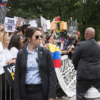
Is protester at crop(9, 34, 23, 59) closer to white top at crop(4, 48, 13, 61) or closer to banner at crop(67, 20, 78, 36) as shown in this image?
white top at crop(4, 48, 13, 61)

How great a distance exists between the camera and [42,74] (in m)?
2.93

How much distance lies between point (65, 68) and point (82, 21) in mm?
21309

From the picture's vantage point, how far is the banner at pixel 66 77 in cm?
663

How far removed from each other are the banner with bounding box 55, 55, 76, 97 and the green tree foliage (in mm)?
17623

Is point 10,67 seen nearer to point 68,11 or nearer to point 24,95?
point 24,95

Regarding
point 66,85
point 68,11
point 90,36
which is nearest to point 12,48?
point 90,36

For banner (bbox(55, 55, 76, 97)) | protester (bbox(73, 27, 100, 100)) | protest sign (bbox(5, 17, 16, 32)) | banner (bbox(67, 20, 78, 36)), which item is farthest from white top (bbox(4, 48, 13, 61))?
banner (bbox(67, 20, 78, 36))

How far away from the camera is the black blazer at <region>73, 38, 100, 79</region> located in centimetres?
482

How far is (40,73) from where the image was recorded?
2.92 meters

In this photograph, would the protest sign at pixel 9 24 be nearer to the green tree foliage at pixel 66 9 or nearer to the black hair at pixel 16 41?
the black hair at pixel 16 41

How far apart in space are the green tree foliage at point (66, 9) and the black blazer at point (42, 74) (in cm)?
2191

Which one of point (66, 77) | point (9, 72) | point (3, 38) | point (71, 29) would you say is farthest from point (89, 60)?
point (71, 29)

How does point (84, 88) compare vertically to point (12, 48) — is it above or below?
below

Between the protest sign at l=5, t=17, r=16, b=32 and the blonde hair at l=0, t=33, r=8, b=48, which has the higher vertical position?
the protest sign at l=5, t=17, r=16, b=32
